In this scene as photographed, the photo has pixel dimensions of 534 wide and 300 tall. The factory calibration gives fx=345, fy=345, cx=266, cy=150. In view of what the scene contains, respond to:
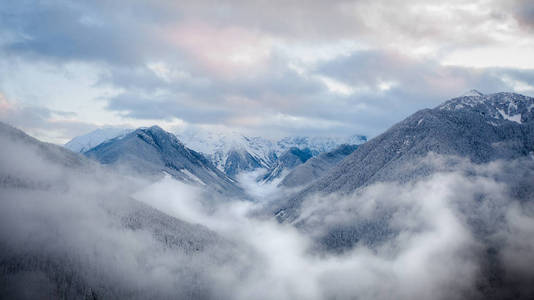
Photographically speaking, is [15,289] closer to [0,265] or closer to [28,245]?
[0,265]

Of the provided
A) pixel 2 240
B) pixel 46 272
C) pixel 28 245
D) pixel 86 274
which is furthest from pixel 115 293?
pixel 2 240

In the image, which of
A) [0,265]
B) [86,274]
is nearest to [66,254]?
[86,274]

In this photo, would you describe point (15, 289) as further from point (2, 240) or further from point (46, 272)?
point (2, 240)

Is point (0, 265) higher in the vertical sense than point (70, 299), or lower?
higher

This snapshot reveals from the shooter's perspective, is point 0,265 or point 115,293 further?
point 115,293

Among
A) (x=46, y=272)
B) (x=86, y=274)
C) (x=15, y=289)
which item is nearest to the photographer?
(x=15, y=289)

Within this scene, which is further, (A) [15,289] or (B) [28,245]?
(B) [28,245]

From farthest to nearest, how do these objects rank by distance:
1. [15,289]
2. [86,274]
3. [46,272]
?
[86,274], [46,272], [15,289]

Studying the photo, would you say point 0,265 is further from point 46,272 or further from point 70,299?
point 70,299

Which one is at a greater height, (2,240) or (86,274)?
(2,240)
